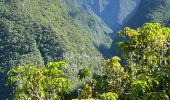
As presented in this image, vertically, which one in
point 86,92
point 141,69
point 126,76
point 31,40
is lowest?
point 31,40

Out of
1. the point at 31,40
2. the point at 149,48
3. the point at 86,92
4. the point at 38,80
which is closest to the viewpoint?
the point at 38,80

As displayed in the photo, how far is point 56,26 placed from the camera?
646 feet

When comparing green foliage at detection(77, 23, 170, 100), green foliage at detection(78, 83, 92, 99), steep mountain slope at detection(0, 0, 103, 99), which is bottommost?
steep mountain slope at detection(0, 0, 103, 99)

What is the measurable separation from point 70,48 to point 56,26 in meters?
19.0

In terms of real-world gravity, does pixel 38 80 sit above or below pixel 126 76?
below

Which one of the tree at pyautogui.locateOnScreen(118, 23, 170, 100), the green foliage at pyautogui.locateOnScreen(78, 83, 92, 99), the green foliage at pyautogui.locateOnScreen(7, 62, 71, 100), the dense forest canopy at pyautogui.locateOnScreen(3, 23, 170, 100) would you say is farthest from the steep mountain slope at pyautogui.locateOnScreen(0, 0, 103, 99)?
the green foliage at pyautogui.locateOnScreen(7, 62, 71, 100)

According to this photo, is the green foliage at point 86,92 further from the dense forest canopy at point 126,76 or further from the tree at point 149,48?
the tree at point 149,48

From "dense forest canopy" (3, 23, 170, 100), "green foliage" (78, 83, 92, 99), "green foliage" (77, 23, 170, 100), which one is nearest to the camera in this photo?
"green foliage" (77, 23, 170, 100)

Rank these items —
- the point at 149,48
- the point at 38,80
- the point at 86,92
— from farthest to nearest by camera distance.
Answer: the point at 86,92, the point at 149,48, the point at 38,80

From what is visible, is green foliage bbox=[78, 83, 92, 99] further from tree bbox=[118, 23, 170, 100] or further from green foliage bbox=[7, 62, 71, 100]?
green foliage bbox=[7, 62, 71, 100]

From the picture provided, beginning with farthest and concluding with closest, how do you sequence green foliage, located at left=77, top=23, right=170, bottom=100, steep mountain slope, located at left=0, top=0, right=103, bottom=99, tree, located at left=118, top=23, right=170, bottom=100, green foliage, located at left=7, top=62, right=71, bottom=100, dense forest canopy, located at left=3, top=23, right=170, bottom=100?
steep mountain slope, located at left=0, top=0, right=103, bottom=99 → tree, located at left=118, top=23, right=170, bottom=100 → green foliage, located at left=7, top=62, right=71, bottom=100 → dense forest canopy, located at left=3, top=23, right=170, bottom=100 → green foliage, located at left=77, top=23, right=170, bottom=100

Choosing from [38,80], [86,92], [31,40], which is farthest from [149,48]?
[31,40]

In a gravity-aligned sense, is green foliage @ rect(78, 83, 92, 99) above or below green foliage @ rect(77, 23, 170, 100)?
below

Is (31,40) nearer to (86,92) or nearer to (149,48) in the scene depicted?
(86,92)
